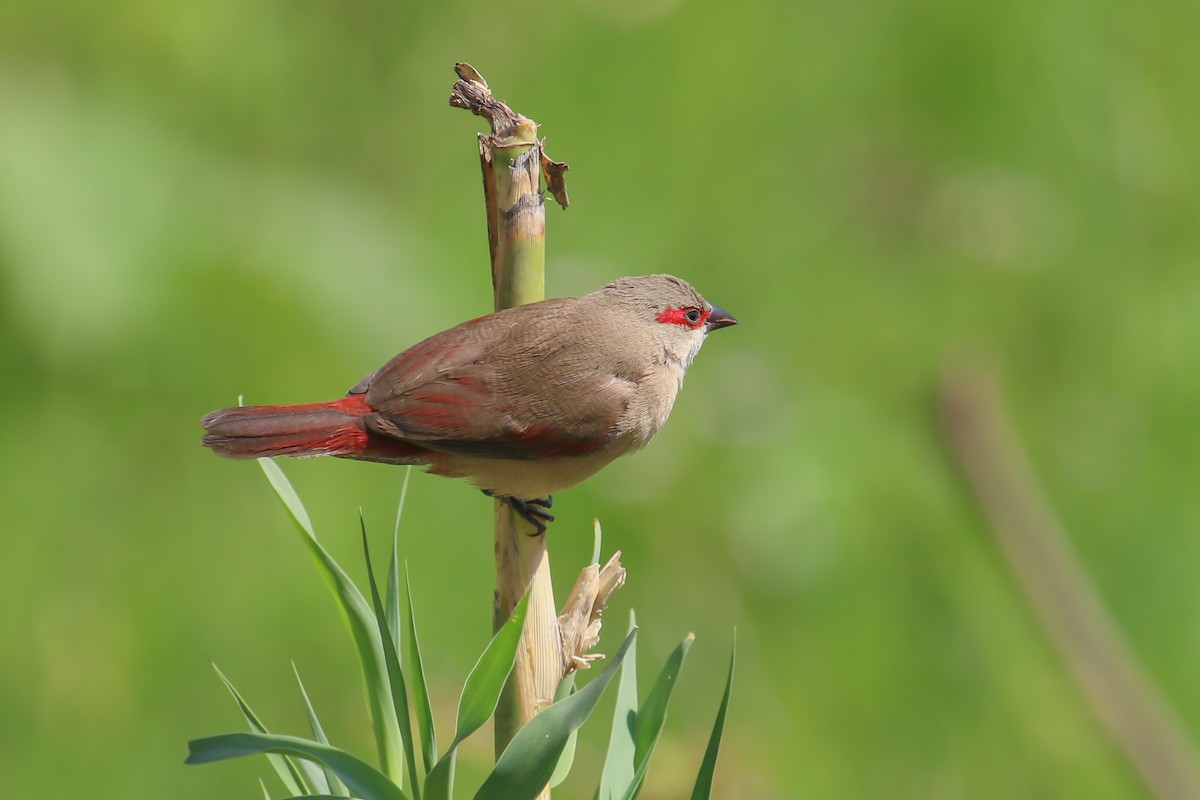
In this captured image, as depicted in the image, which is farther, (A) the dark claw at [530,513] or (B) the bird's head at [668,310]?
(B) the bird's head at [668,310]

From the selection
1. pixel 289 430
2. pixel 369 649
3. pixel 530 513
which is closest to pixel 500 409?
pixel 530 513

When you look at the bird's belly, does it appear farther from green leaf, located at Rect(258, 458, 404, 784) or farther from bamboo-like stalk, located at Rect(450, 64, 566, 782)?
green leaf, located at Rect(258, 458, 404, 784)

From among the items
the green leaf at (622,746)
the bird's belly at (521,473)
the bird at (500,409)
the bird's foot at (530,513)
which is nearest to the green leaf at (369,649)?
the green leaf at (622,746)

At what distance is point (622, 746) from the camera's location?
5.49 feet

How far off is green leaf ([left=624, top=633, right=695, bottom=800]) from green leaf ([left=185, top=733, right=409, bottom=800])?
305 millimetres

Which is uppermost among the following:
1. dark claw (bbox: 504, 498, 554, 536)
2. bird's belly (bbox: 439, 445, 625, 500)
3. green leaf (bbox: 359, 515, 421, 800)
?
bird's belly (bbox: 439, 445, 625, 500)

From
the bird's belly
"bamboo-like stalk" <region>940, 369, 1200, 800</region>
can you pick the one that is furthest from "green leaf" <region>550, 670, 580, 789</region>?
"bamboo-like stalk" <region>940, 369, 1200, 800</region>

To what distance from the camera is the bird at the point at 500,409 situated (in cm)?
225

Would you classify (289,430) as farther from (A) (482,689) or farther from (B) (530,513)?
(A) (482,689)

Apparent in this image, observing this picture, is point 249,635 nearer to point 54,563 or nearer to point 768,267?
point 54,563

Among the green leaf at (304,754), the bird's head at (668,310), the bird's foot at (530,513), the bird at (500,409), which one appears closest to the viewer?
the green leaf at (304,754)

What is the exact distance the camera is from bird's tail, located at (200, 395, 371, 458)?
2.06m

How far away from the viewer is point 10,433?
4.21m

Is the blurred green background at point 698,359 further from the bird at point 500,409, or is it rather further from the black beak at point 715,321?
the bird at point 500,409
